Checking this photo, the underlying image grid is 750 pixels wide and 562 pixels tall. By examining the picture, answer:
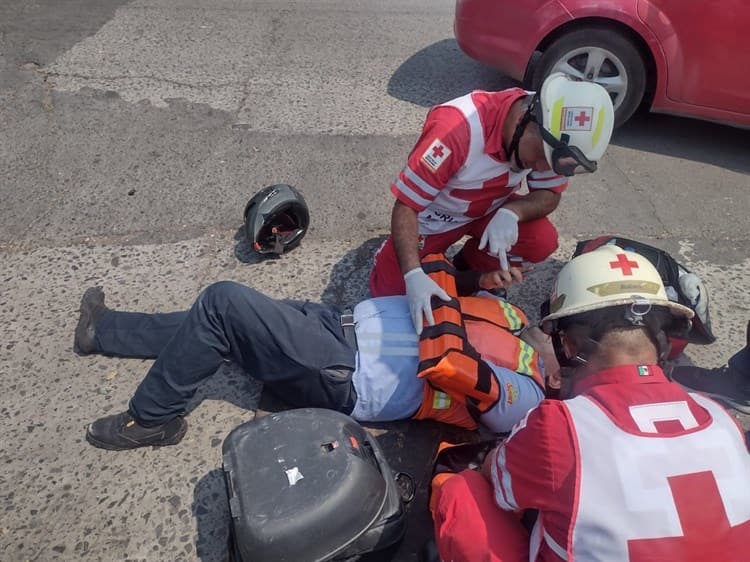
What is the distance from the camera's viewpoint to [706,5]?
3.90 metres

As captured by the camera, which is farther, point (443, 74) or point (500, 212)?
point (443, 74)

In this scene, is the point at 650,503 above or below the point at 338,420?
above

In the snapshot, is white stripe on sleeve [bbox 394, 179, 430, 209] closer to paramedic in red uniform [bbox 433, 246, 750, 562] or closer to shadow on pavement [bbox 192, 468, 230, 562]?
paramedic in red uniform [bbox 433, 246, 750, 562]

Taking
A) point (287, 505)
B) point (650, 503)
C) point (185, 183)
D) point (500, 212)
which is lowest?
point (185, 183)

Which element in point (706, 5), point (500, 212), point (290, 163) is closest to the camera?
point (500, 212)

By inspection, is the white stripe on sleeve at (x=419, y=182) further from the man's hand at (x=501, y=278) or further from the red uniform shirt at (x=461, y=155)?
the man's hand at (x=501, y=278)

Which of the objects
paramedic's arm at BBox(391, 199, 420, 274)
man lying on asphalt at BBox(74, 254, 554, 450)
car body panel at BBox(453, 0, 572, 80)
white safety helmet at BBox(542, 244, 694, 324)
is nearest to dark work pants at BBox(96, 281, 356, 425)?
man lying on asphalt at BBox(74, 254, 554, 450)

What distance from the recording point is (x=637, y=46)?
4219 mm

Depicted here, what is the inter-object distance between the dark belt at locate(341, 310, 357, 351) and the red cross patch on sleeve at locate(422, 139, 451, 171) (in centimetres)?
71

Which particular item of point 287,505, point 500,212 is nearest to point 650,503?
point 287,505

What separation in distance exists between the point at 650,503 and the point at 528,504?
323mm

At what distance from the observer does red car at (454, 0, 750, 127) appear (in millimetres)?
3963

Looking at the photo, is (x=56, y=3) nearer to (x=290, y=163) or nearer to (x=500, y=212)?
(x=290, y=163)

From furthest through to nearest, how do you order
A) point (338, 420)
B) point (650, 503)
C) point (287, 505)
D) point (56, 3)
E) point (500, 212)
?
point (56, 3) < point (500, 212) < point (338, 420) < point (287, 505) < point (650, 503)
